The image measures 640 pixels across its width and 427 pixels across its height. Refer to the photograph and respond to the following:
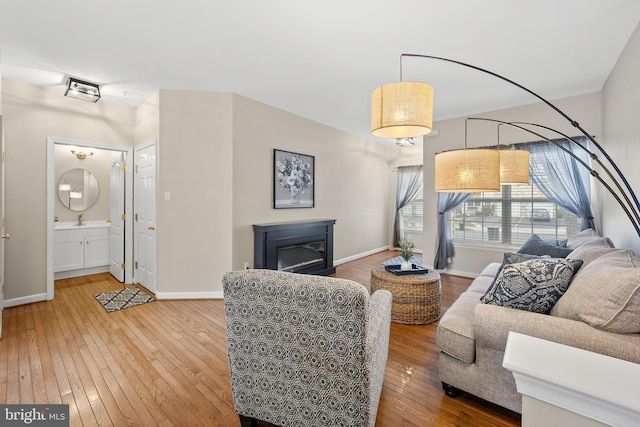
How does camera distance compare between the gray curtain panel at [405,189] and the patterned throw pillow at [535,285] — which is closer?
the patterned throw pillow at [535,285]

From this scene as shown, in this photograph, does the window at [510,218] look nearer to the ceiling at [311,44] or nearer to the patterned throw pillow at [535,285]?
the ceiling at [311,44]

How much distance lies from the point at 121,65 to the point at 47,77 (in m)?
1.01

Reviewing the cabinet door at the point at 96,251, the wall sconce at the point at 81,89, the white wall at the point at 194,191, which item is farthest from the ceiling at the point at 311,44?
the cabinet door at the point at 96,251

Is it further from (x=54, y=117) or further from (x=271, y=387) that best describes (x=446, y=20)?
(x=54, y=117)

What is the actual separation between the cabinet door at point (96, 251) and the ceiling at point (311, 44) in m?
2.41

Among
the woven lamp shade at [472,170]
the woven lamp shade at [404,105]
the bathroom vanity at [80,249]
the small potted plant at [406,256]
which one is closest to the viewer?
the woven lamp shade at [404,105]

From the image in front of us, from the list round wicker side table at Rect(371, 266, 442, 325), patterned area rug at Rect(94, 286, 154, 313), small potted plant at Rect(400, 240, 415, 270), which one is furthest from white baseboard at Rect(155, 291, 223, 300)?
small potted plant at Rect(400, 240, 415, 270)

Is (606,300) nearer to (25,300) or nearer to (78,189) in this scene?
(25,300)

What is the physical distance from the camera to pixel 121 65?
301 centimetres

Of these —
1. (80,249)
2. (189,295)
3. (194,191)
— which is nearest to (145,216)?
(194,191)

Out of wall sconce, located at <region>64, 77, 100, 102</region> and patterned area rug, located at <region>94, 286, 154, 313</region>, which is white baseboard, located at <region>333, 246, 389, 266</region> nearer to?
patterned area rug, located at <region>94, 286, 154, 313</region>

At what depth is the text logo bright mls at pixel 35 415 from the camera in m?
1.62

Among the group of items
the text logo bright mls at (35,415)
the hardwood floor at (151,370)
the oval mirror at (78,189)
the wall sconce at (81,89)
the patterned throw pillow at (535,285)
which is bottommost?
the text logo bright mls at (35,415)

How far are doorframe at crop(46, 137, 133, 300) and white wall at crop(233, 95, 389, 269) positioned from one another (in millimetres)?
1741
